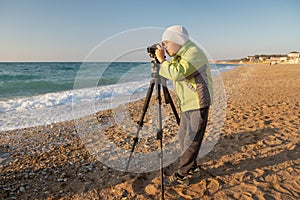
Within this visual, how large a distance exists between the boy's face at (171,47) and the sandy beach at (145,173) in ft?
5.80

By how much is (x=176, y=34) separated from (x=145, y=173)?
210 centimetres

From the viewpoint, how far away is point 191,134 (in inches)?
107

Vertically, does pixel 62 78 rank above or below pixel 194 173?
above

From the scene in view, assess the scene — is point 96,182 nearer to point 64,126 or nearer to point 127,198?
point 127,198

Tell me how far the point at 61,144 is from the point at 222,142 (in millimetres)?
3343

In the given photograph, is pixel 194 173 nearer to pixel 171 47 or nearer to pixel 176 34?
pixel 171 47

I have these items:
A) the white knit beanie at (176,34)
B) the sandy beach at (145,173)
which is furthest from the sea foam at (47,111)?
the white knit beanie at (176,34)

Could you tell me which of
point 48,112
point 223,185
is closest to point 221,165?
point 223,185

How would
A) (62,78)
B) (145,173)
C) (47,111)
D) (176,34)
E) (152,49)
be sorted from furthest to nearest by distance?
(62,78)
(47,111)
(145,173)
(152,49)
(176,34)

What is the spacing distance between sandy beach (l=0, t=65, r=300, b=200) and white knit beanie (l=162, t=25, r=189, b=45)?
1.88 metres

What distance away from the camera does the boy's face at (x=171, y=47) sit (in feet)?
7.81

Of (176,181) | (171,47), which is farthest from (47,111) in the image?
(171,47)

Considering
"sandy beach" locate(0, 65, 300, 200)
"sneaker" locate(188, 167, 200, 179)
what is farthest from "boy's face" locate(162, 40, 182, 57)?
"sandy beach" locate(0, 65, 300, 200)

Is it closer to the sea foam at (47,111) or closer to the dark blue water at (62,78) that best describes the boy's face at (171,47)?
the dark blue water at (62,78)
